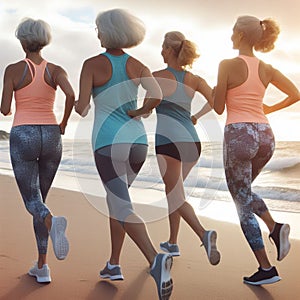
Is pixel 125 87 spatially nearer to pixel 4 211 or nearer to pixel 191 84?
pixel 191 84

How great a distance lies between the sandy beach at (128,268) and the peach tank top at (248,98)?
3.21ft

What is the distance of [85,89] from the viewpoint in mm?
3012

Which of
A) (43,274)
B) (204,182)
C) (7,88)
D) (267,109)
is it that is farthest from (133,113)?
(204,182)

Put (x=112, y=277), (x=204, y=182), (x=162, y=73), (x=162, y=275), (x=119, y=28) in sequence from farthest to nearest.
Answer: (x=204, y=182)
(x=162, y=73)
(x=112, y=277)
(x=119, y=28)
(x=162, y=275)

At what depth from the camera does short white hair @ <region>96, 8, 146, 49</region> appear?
300 centimetres

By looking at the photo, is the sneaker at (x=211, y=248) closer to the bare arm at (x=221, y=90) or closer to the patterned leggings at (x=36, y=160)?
the bare arm at (x=221, y=90)

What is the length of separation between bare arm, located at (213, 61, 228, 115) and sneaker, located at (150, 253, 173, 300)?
94 cm

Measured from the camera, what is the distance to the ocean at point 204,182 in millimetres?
7295

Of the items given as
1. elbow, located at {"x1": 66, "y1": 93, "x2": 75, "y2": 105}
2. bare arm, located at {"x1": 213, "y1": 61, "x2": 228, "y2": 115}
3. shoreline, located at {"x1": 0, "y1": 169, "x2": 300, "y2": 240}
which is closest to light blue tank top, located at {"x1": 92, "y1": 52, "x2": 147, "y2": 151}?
elbow, located at {"x1": 66, "y1": 93, "x2": 75, "y2": 105}

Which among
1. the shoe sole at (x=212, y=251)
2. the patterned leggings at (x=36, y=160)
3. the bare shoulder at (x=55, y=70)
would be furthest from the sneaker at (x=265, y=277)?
the bare shoulder at (x=55, y=70)

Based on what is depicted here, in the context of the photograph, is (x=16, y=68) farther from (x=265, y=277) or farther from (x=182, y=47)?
(x=265, y=277)

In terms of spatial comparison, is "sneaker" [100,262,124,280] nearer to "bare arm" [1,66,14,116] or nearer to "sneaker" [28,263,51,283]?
"sneaker" [28,263,51,283]

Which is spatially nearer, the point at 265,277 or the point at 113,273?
the point at 265,277

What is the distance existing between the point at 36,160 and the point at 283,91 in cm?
149
